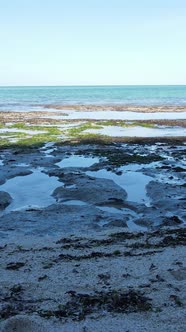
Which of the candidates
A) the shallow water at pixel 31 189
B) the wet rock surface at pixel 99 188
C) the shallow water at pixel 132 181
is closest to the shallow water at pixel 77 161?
the wet rock surface at pixel 99 188

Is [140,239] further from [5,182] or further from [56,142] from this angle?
[56,142]

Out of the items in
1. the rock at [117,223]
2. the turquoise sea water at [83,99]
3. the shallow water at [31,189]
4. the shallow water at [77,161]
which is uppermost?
the turquoise sea water at [83,99]

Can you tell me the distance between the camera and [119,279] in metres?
6.72

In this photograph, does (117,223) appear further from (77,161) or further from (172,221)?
(77,161)

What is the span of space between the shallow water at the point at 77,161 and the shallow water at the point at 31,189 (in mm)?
1975

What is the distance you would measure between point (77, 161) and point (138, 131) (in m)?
12.4

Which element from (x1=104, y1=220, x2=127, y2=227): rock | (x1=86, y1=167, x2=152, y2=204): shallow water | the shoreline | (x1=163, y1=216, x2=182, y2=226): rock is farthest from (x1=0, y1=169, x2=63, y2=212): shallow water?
(x1=163, y1=216, x2=182, y2=226): rock

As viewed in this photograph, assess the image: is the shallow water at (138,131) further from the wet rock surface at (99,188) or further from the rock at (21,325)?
the rock at (21,325)

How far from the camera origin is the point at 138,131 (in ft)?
97.7

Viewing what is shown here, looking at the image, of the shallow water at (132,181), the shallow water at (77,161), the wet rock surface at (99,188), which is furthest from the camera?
the shallow water at (77,161)

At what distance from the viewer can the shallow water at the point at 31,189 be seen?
12.0 m

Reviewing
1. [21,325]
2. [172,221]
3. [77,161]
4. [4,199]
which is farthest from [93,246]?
[77,161]

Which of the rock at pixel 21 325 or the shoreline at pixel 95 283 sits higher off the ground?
the rock at pixel 21 325

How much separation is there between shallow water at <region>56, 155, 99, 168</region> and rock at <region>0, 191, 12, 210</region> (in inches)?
196
